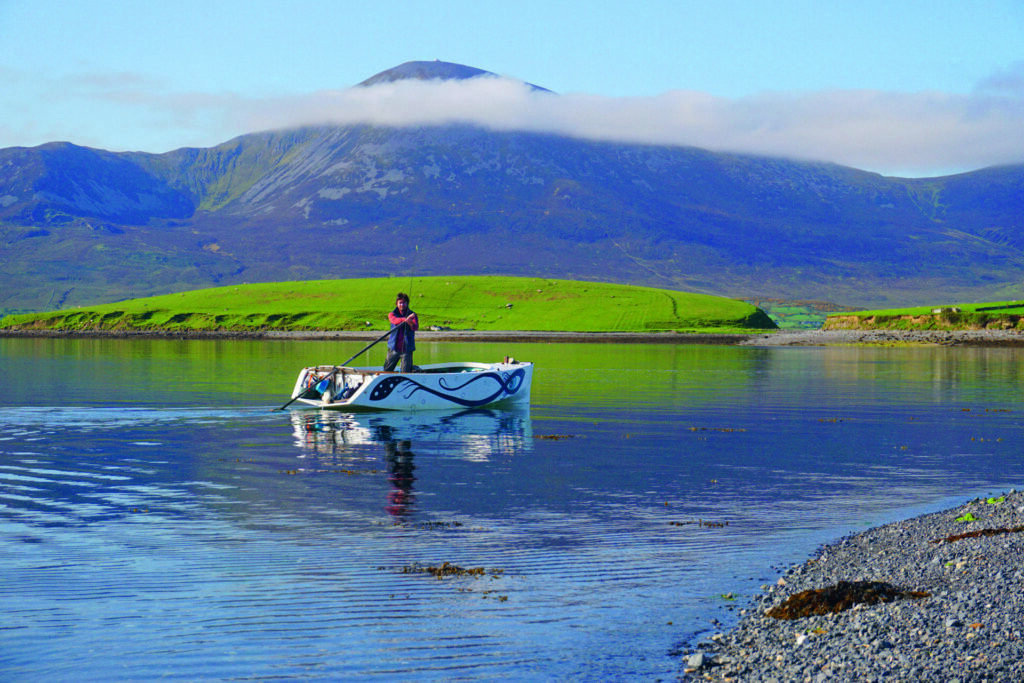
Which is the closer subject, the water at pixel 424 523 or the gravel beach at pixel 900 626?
the gravel beach at pixel 900 626

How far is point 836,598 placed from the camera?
44.2ft

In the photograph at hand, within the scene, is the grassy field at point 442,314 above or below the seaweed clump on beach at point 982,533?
above

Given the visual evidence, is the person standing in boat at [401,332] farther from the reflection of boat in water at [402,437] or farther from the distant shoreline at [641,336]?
the distant shoreline at [641,336]

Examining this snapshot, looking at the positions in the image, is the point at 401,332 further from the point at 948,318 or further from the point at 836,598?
the point at 948,318

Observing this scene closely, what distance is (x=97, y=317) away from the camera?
184125 millimetres

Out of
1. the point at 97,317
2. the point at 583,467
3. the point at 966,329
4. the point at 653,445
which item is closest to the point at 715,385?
the point at 653,445

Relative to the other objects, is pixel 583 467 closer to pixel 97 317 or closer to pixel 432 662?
pixel 432 662

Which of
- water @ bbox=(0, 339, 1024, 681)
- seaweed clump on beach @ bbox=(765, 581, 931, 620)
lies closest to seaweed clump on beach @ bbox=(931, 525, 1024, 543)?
water @ bbox=(0, 339, 1024, 681)

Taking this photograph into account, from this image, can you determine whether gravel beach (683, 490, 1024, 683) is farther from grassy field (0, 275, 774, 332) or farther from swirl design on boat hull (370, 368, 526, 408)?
grassy field (0, 275, 774, 332)

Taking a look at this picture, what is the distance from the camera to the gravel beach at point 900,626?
11047mm

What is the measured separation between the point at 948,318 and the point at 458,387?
391ft

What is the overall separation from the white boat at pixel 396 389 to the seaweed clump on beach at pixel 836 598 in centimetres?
2632

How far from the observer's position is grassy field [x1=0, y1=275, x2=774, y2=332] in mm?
171375

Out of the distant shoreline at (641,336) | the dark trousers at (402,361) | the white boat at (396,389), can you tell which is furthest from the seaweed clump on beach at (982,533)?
the distant shoreline at (641,336)
